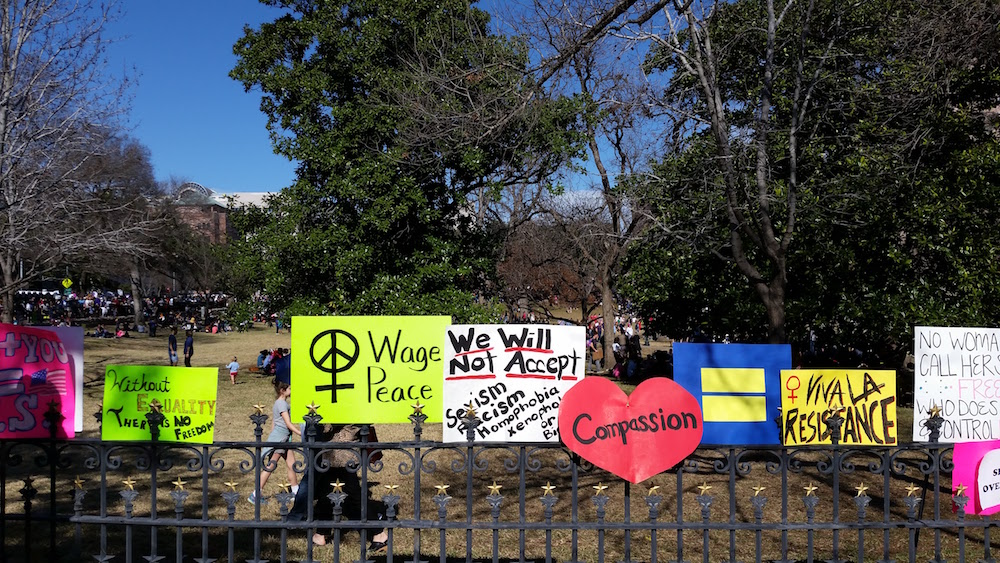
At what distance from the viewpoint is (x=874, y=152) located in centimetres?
1255

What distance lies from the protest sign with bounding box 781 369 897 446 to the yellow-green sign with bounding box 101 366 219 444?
3.98 meters

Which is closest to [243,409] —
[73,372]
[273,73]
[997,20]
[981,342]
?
[273,73]

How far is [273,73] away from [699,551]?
13618 mm

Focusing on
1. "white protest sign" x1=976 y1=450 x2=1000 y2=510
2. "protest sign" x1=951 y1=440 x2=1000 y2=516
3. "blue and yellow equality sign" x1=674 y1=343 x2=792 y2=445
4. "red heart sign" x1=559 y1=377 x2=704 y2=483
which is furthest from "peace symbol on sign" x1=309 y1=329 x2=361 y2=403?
"white protest sign" x1=976 y1=450 x2=1000 y2=510

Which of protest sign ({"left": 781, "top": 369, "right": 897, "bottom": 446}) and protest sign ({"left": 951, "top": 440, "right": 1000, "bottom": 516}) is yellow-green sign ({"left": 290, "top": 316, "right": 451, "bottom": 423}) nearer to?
protest sign ({"left": 781, "top": 369, "right": 897, "bottom": 446})

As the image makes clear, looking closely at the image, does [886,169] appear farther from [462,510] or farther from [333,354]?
[333,354]

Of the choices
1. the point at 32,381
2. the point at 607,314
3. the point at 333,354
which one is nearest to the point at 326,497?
the point at 333,354

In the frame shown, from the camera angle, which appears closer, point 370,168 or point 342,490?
point 342,490

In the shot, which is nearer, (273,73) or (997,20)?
(997,20)

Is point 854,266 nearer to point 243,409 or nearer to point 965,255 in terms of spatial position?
point 965,255

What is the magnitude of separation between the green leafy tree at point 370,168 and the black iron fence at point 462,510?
4.66 metres

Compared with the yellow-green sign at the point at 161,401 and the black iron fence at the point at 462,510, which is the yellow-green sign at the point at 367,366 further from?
the yellow-green sign at the point at 161,401

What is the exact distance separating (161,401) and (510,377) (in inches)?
91.5

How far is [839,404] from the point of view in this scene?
5.14 metres
